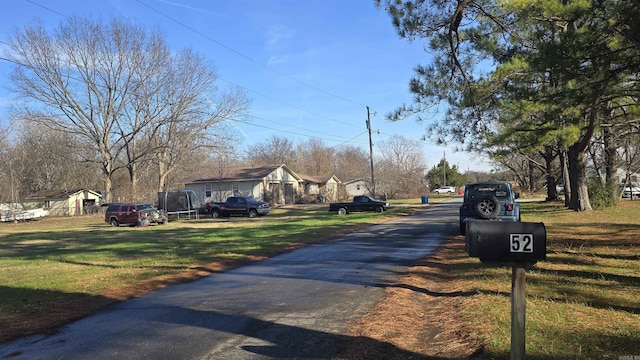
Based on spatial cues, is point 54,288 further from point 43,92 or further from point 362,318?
point 43,92

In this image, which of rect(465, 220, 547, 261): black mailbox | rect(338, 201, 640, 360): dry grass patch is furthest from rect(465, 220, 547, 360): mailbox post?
rect(338, 201, 640, 360): dry grass patch

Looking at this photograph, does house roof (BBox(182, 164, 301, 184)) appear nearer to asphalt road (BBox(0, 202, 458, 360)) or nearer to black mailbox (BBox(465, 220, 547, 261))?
asphalt road (BBox(0, 202, 458, 360))

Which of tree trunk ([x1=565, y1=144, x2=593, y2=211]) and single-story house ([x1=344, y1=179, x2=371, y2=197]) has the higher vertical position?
single-story house ([x1=344, y1=179, x2=371, y2=197])

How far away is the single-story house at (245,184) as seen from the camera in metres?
49.6

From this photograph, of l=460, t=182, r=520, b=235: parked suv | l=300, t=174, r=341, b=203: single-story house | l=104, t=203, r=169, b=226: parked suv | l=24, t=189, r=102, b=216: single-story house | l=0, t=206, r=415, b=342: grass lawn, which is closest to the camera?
l=0, t=206, r=415, b=342: grass lawn

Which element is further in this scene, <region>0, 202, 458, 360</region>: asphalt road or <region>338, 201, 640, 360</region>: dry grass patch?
<region>0, 202, 458, 360</region>: asphalt road

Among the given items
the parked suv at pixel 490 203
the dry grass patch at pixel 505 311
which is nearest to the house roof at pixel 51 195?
the parked suv at pixel 490 203

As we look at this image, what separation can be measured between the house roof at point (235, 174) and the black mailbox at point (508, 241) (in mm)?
45817

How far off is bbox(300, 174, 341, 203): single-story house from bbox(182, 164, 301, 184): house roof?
5.66 m

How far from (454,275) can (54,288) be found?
807 cm

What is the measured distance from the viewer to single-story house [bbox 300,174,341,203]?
5850 cm

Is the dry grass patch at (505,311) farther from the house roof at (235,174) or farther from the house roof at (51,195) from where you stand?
the house roof at (51,195)

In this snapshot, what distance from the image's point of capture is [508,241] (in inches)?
141

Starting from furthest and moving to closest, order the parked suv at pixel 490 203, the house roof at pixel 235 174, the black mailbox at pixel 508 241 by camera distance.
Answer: the house roof at pixel 235 174, the parked suv at pixel 490 203, the black mailbox at pixel 508 241
